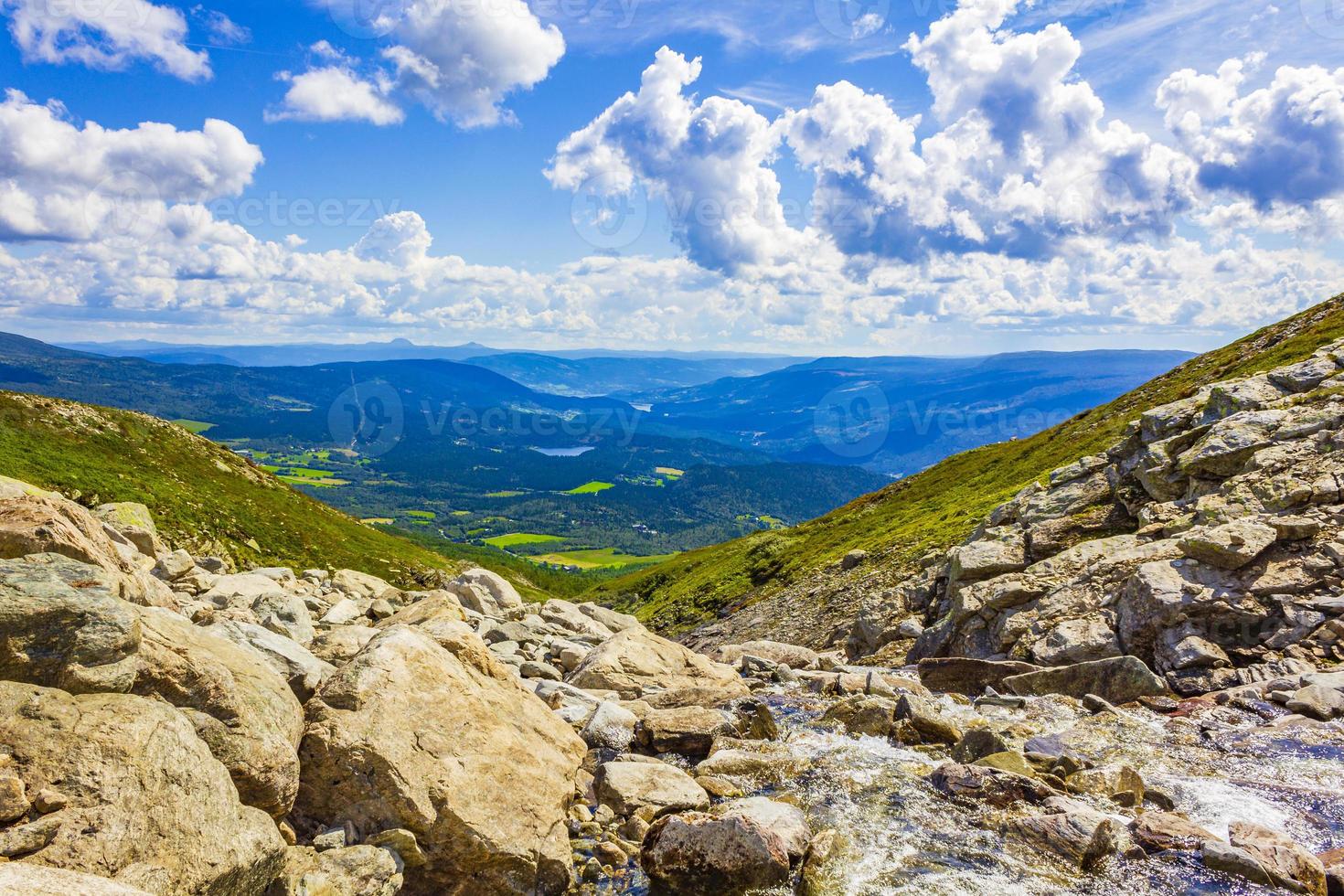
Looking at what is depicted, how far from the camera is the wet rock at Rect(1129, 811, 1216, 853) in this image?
14.9m

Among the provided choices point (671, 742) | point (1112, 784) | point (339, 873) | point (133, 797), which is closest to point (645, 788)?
point (671, 742)

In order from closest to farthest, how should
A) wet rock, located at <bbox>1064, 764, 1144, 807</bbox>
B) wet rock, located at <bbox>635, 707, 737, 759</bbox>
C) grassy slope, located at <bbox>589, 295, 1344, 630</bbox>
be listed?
wet rock, located at <bbox>1064, 764, 1144, 807</bbox>
wet rock, located at <bbox>635, 707, 737, 759</bbox>
grassy slope, located at <bbox>589, 295, 1344, 630</bbox>

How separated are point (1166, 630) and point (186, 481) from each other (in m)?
131

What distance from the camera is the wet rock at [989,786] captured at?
671 inches

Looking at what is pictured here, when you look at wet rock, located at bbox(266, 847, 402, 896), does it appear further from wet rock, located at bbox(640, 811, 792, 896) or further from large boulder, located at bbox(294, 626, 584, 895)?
wet rock, located at bbox(640, 811, 792, 896)

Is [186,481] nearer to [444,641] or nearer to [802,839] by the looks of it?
[444,641]

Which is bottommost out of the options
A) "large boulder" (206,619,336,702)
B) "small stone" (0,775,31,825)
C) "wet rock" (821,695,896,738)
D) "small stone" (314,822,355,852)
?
"wet rock" (821,695,896,738)

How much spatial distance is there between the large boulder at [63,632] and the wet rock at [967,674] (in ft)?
91.4

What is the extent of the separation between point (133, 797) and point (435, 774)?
17.5 feet

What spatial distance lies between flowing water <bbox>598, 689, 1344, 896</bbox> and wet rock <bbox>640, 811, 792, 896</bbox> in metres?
0.62

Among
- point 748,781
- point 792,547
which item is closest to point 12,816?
point 748,781

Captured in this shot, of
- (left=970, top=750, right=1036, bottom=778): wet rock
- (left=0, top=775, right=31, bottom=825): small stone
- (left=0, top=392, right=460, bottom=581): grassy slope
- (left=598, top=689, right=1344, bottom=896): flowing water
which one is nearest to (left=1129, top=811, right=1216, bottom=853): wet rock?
(left=598, top=689, right=1344, bottom=896): flowing water

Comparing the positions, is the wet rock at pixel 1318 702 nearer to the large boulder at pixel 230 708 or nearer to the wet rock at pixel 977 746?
the wet rock at pixel 977 746

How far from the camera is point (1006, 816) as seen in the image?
16562 mm
